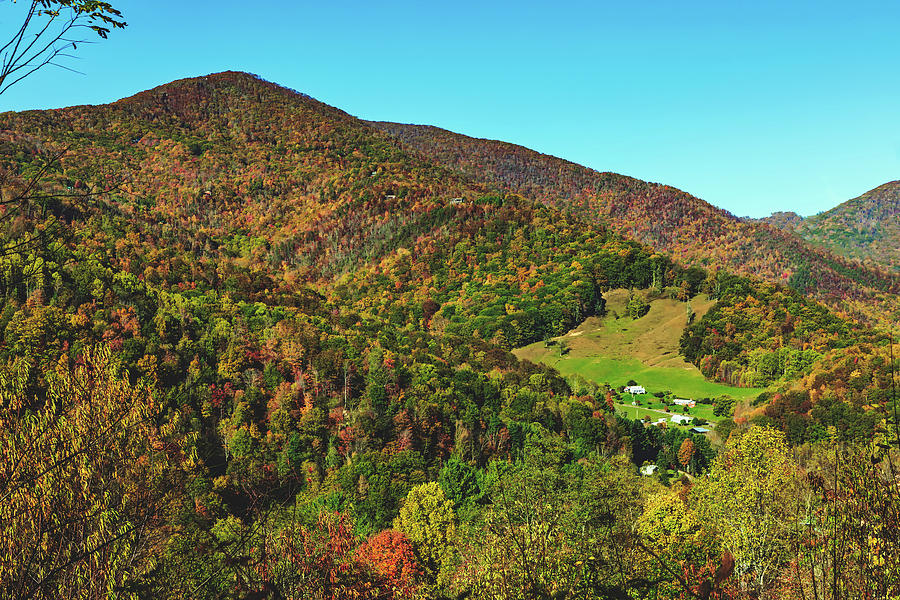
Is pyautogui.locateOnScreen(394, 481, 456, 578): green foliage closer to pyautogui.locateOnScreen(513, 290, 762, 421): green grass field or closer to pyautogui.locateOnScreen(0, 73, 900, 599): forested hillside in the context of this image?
pyautogui.locateOnScreen(0, 73, 900, 599): forested hillside

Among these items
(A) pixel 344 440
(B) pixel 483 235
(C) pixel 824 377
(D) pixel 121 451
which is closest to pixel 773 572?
(D) pixel 121 451

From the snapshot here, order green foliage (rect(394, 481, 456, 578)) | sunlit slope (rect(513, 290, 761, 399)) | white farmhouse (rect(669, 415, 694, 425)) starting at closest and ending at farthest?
green foliage (rect(394, 481, 456, 578)) → white farmhouse (rect(669, 415, 694, 425)) → sunlit slope (rect(513, 290, 761, 399))

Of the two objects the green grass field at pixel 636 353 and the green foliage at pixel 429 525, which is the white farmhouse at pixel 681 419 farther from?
the green foliage at pixel 429 525

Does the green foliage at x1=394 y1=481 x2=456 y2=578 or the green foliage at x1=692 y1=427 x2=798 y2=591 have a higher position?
the green foliage at x1=692 y1=427 x2=798 y2=591

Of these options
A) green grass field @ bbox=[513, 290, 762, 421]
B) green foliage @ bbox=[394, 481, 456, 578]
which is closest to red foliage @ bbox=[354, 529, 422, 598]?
green foliage @ bbox=[394, 481, 456, 578]

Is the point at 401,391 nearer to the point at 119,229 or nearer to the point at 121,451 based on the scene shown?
the point at 121,451

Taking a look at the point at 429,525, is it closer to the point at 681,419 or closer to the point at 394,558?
the point at 394,558
